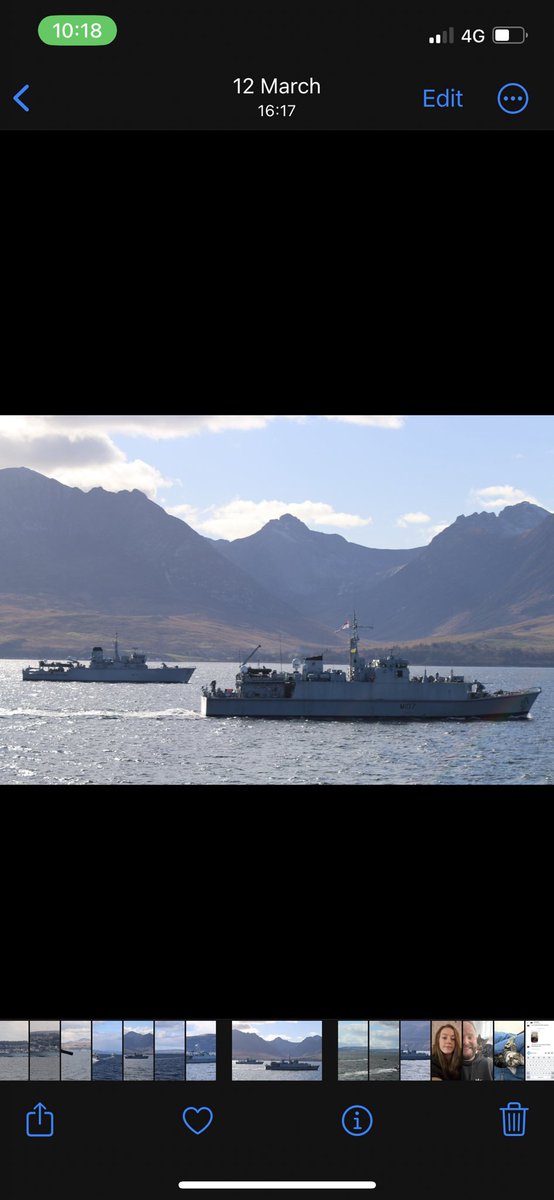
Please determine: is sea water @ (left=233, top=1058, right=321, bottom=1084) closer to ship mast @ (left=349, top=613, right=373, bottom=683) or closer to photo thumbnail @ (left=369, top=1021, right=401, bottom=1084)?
photo thumbnail @ (left=369, top=1021, right=401, bottom=1084)

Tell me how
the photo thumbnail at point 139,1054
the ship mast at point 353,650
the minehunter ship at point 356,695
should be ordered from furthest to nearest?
the minehunter ship at point 356,695 → the ship mast at point 353,650 → the photo thumbnail at point 139,1054

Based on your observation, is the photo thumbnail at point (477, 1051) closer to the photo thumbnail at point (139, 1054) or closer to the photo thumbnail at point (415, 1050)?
the photo thumbnail at point (415, 1050)

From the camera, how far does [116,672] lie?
180250mm

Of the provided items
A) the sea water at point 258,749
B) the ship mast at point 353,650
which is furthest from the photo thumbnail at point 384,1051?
the ship mast at point 353,650

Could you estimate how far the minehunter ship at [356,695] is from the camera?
9525cm

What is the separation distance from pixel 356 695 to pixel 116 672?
9194cm

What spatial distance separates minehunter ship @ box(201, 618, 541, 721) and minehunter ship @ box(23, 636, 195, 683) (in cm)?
7533

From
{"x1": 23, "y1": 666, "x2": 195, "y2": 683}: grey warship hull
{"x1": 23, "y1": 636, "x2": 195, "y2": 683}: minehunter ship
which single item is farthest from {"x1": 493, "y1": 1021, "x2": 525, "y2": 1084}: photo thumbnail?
{"x1": 23, "y1": 666, "x2": 195, "y2": 683}: grey warship hull

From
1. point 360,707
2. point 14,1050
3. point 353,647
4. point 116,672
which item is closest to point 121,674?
point 116,672

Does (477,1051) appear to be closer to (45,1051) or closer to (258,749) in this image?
(45,1051)
